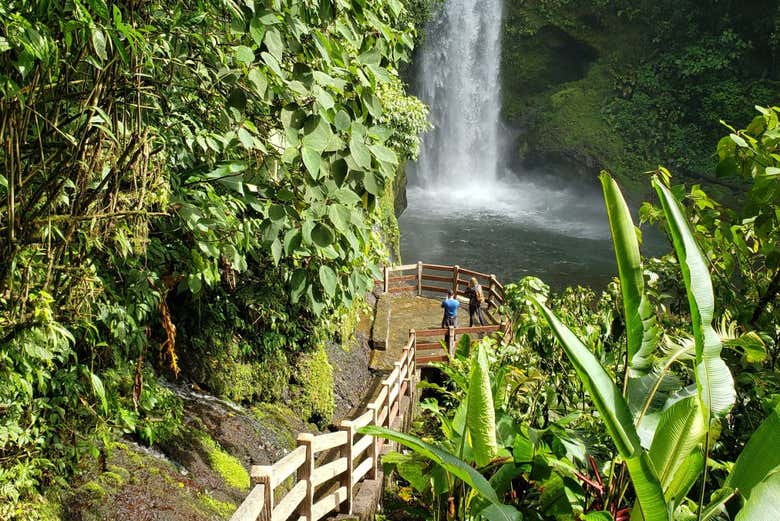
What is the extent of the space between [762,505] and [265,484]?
2.83 meters

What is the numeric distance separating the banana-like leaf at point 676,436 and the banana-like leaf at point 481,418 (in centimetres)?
82

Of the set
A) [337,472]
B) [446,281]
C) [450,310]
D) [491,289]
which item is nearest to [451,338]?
[450,310]

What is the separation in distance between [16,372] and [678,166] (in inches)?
1183

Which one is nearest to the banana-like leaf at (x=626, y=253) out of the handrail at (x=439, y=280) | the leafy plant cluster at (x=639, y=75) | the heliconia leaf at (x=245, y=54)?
the heliconia leaf at (x=245, y=54)

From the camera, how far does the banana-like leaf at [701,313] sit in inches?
78.2

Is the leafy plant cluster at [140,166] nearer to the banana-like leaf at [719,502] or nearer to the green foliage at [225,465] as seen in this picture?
the green foliage at [225,465]

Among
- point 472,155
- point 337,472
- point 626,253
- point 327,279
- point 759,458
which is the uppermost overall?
point 472,155

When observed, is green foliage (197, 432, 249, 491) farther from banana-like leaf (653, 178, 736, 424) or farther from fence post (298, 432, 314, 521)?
banana-like leaf (653, 178, 736, 424)

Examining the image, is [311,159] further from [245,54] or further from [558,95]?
[558,95]

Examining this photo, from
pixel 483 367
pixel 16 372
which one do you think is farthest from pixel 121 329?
pixel 483 367

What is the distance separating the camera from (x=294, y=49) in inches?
142

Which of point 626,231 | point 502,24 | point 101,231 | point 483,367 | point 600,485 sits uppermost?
point 502,24

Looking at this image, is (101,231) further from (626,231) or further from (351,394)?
(351,394)

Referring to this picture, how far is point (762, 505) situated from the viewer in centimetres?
209
